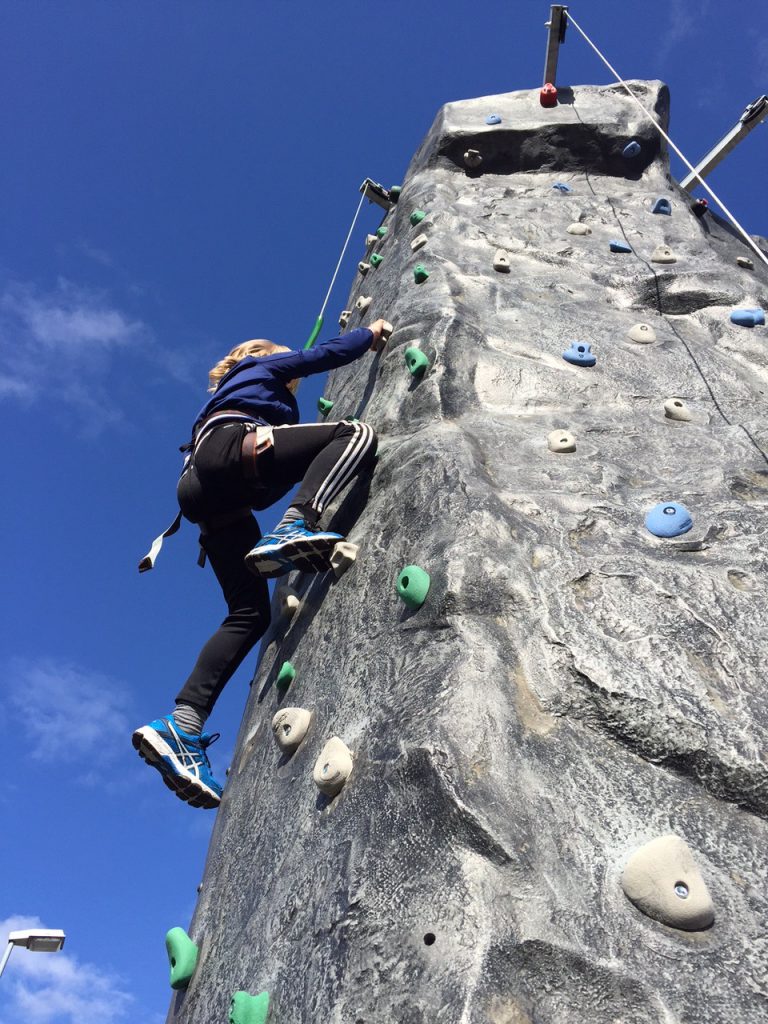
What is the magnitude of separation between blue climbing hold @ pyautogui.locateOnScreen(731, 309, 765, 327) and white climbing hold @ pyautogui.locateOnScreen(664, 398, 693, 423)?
1.09 meters

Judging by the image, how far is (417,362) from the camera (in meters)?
3.41

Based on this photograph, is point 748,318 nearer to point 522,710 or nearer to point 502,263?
point 502,263

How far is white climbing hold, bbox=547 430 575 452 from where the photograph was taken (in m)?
2.95

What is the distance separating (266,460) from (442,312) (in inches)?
47.7

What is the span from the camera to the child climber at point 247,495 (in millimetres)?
2746

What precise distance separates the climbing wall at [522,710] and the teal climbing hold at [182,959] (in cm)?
2

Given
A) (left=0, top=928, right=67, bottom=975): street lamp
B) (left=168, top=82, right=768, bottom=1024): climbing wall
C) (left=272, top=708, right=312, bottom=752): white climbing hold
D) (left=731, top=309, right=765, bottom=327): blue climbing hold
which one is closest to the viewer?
(left=168, top=82, right=768, bottom=1024): climbing wall

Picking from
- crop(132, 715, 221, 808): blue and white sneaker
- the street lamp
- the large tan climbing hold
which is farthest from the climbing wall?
the street lamp

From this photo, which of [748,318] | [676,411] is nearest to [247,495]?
[676,411]

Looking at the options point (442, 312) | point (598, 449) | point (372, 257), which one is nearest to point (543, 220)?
point (372, 257)

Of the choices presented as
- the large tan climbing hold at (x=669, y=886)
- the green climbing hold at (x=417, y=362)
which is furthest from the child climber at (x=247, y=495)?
the large tan climbing hold at (x=669, y=886)

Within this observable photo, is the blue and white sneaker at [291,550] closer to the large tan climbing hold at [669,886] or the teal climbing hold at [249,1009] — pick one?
the teal climbing hold at [249,1009]

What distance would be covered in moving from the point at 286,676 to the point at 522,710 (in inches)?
42.9

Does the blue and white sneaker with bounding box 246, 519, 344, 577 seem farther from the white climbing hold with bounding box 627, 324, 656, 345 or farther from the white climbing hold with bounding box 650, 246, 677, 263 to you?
the white climbing hold with bounding box 650, 246, 677, 263
